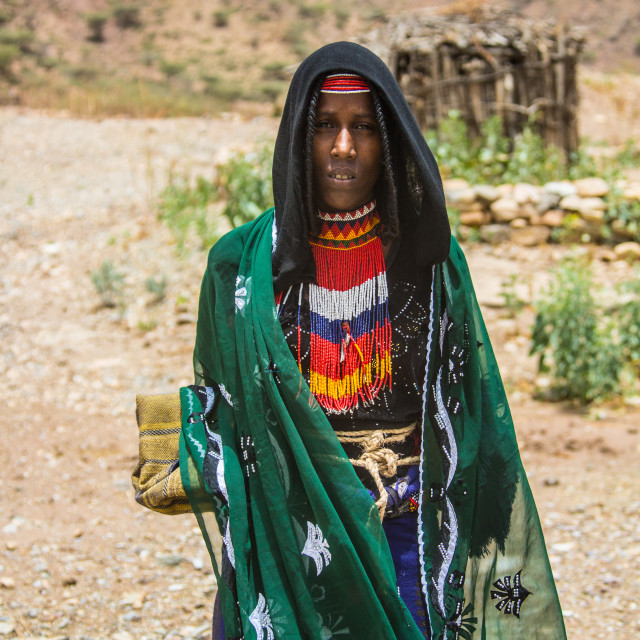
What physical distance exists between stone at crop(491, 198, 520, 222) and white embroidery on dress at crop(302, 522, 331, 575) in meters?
6.35

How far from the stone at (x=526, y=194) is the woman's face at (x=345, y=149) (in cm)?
615

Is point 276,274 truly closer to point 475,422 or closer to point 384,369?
point 384,369

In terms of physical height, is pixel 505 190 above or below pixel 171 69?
below

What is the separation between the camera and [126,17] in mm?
30375

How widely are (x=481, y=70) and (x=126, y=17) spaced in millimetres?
24843

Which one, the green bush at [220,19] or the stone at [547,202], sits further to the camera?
the green bush at [220,19]

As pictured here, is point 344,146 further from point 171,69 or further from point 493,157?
point 171,69

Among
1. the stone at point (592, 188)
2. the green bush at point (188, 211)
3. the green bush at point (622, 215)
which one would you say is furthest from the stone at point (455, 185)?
the green bush at point (188, 211)

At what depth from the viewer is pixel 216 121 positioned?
13.4m

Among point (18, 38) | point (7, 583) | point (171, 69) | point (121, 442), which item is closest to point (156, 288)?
point (121, 442)

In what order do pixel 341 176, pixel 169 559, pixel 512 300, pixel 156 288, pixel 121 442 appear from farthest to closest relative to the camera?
pixel 156 288 → pixel 512 300 → pixel 121 442 → pixel 169 559 → pixel 341 176

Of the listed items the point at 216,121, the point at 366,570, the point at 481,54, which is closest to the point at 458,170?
the point at 481,54

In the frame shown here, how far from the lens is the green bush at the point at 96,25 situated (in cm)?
2977

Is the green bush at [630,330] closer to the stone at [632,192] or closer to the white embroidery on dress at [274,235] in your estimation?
the stone at [632,192]
